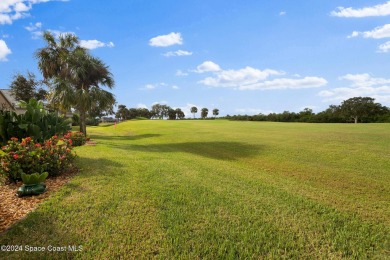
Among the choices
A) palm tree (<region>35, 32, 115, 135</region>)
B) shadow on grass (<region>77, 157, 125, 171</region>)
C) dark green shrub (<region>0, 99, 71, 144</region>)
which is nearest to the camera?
shadow on grass (<region>77, 157, 125, 171</region>)

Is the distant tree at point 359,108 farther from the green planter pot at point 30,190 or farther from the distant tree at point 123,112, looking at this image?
the distant tree at point 123,112

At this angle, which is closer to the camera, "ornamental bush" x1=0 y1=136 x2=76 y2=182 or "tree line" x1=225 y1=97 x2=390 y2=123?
"ornamental bush" x1=0 y1=136 x2=76 y2=182

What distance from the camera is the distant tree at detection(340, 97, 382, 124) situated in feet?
175

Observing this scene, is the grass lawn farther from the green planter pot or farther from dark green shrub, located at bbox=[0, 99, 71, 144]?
dark green shrub, located at bbox=[0, 99, 71, 144]

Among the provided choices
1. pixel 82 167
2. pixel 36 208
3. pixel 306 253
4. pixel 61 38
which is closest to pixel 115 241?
pixel 36 208

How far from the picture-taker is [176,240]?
3.41m

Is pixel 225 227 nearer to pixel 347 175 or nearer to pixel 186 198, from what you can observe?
pixel 186 198

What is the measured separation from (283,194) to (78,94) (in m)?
20.0

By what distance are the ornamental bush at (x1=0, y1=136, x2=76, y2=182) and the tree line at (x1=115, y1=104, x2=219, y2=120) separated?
97.6 meters

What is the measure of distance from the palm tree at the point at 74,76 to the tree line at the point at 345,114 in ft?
142

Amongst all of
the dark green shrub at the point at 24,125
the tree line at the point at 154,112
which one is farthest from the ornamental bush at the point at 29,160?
the tree line at the point at 154,112

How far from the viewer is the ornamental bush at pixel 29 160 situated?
568 cm

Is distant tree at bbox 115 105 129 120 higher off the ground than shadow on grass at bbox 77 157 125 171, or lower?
higher

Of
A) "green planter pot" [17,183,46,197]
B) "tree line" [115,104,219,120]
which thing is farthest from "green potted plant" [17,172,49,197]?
"tree line" [115,104,219,120]
